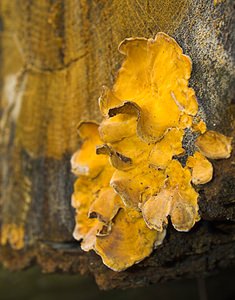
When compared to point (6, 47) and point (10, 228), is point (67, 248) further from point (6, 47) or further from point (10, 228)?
point (6, 47)

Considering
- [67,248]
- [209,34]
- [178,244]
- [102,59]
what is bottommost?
[67,248]

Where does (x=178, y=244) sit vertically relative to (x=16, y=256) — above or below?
above

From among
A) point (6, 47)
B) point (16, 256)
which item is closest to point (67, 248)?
point (16, 256)

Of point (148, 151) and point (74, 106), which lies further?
point (74, 106)
